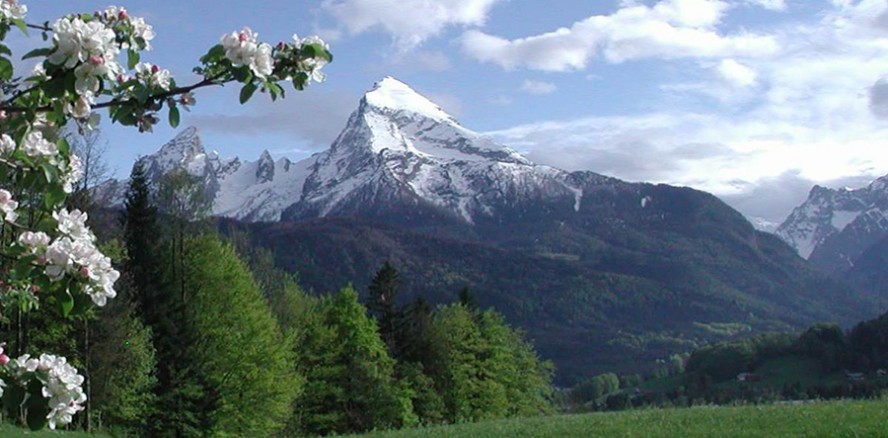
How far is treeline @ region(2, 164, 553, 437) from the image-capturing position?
3691 cm

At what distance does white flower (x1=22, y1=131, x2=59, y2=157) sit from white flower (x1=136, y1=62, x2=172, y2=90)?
1.88 feet

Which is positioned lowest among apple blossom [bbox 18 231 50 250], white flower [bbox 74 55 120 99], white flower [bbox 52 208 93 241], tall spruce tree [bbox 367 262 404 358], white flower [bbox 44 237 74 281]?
tall spruce tree [bbox 367 262 404 358]

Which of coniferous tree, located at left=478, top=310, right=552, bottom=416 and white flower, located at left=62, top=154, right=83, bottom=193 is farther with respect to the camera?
coniferous tree, located at left=478, top=310, right=552, bottom=416

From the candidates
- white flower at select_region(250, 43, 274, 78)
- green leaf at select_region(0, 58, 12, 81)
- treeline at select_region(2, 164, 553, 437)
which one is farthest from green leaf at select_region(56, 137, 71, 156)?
treeline at select_region(2, 164, 553, 437)

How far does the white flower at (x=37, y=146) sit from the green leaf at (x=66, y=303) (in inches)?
29.4

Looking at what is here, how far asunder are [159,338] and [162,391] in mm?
2394

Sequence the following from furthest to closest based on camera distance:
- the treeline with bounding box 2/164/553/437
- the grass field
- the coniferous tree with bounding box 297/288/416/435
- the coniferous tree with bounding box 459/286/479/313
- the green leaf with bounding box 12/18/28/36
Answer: the coniferous tree with bounding box 459/286/479/313, the coniferous tree with bounding box 297/288/416/435, the treeline with bounding box 2/164/553/437, the grass field, the green leaf with bounding box 12/18/28/36

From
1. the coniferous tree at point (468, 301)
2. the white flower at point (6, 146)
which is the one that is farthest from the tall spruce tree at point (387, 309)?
the white flower at point (6, 146)

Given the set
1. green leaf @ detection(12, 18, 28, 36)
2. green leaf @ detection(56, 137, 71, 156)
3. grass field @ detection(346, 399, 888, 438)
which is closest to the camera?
green leaf @ detection(12, 18, 28, 36)

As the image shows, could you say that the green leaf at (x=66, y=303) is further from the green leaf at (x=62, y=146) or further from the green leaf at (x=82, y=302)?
the green leaf at (x=62, y=146)

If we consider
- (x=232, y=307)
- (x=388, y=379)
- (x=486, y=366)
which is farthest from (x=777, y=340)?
(x=232, y=307)

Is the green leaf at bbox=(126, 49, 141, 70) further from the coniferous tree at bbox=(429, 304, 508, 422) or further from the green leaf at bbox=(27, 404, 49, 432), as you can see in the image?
the coniferous tree at bbox=(429, 304, 508, 422)

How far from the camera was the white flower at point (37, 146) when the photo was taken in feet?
15.1

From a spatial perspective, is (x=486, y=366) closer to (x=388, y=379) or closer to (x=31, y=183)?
(x=388, y=379)
